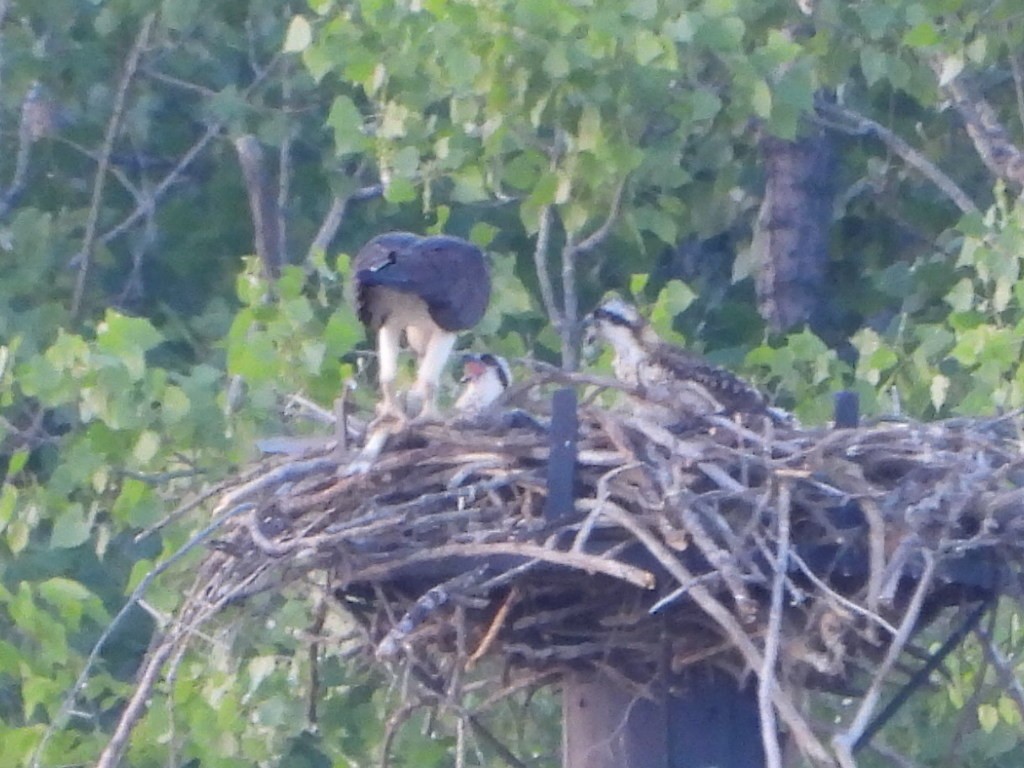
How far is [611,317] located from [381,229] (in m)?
2.95

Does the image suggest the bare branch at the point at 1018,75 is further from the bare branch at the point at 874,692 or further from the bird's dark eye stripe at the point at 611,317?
the bare branch at the point at 874,692

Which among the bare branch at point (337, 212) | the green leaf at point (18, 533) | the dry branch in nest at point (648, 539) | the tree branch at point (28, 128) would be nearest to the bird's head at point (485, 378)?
the dry branch in nest at point (648, 539)

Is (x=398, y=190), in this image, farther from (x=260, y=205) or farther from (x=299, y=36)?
(x=260, y=205)

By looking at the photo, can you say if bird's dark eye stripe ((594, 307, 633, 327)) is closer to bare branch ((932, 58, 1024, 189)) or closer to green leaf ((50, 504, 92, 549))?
green leaf ((50, 504, 92, 549))

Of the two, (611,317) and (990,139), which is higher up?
(990,139)

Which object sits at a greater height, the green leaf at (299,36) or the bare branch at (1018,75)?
the green leaf at (299,36)

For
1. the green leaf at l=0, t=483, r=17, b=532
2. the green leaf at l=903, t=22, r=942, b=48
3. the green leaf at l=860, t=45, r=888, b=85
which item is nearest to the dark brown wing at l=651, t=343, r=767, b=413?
the green leaf at l=903, t=22, r=942, b=48

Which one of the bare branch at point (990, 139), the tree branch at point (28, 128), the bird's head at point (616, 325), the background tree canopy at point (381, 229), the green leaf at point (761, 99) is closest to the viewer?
the bird's head at point (616, 325)

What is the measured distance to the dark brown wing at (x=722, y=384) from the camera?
4.26 meters

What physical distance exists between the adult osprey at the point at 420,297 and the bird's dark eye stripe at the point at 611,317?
61 centimetres

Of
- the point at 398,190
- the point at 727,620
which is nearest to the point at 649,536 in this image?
the point at 727,620

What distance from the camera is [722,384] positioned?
14.2 feet

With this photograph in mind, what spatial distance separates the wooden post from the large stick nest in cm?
11

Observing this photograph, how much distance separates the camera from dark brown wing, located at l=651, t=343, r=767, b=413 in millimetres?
4258
